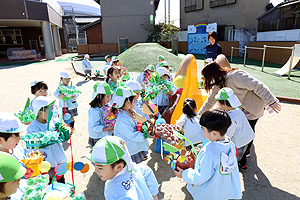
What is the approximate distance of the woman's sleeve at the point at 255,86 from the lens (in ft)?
10.8

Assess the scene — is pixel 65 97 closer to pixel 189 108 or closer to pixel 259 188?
pixel 189 108

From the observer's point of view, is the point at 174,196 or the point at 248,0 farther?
the point at 248,0

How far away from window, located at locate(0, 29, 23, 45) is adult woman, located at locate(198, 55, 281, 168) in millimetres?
35459

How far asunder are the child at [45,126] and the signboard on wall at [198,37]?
2206cm

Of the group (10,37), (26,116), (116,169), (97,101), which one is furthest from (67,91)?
(10,37)

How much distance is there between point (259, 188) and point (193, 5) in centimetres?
2906

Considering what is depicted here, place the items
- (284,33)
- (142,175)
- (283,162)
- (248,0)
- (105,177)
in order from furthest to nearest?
(248,0), (284,33), (283,162), (142,175), (105,177)

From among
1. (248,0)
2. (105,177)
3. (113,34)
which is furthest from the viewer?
(113,34)

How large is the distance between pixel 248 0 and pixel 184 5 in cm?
1030

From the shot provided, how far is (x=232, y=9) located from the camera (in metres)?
23.4

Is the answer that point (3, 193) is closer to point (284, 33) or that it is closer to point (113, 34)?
point (284, 33)

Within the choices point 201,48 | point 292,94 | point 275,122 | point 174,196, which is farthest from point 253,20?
point 174,196

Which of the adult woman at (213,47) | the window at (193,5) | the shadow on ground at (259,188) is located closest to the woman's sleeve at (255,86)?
the shadow on ground at (259,188)

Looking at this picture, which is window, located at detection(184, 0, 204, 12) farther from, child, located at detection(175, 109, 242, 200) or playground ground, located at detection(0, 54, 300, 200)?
child, located at detection(175, 109, 242, 200)
